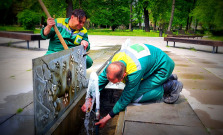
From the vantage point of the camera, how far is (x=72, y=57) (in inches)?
116

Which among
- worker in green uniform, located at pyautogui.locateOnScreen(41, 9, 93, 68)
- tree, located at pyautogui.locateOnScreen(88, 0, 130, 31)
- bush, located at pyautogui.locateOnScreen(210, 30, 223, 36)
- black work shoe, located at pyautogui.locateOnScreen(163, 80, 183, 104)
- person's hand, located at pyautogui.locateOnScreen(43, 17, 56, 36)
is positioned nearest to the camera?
black work shoe, located at pyautogui.locateOnScreen(163, 80, 183, 104)

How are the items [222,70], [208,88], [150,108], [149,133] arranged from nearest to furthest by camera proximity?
[149,133], [150,108], [208,88], [222,70]

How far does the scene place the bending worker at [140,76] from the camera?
2.50m

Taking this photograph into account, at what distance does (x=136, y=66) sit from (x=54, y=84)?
3.55 ft

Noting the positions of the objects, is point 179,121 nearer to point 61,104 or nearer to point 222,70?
point 61,104

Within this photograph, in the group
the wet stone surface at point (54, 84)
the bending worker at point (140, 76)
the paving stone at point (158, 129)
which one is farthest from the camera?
the bending worker at point (140, 76)

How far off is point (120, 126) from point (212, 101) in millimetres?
1967

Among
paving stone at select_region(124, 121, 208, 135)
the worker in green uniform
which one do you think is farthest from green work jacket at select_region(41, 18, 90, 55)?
paving stone at select_region(124, 121, 208, 135)

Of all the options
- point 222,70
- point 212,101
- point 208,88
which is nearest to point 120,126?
point 212,101

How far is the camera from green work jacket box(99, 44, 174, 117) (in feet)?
8.34

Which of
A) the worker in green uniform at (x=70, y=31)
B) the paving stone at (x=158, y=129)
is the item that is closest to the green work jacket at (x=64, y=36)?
the worker in green uniform at (x=70, y=31)

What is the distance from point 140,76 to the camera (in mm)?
2584

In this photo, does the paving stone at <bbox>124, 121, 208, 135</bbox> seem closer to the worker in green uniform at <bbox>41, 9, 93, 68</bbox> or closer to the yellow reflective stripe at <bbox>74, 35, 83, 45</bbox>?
the worker in green uniform at <bbox>41, 9, 93, 68</bbox>

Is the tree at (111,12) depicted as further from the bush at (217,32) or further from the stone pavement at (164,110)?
the stone pavement at (164,110)
